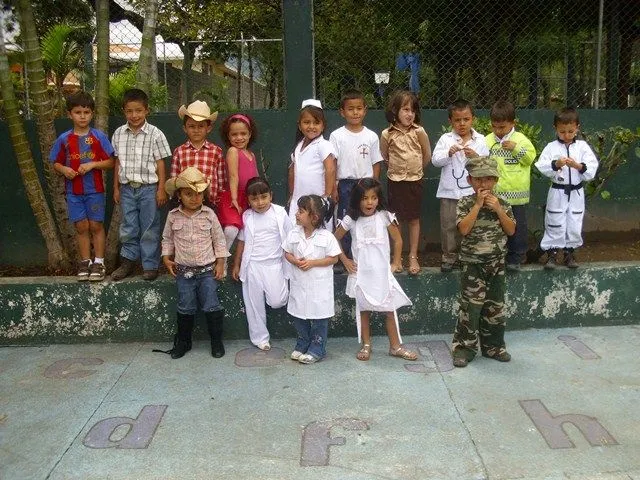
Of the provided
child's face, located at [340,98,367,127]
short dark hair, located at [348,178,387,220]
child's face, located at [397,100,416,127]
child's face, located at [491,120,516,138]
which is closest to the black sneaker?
short dark hair, located at [348,178,387,220]

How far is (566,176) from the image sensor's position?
487 cm

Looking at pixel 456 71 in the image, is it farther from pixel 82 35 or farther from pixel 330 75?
pixel 82 35

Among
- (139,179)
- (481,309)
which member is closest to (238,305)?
(139,179)

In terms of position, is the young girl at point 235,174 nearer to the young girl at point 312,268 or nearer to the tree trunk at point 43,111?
A: the young girl at point 312,268

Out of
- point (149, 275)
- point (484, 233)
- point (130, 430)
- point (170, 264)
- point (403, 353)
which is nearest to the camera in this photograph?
point (130, 430)

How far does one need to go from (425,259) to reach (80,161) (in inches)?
119

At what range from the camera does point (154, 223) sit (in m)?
5.00

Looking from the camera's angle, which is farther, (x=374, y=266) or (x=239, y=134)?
(x=239, y=134)

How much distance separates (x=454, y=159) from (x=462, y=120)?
284mm

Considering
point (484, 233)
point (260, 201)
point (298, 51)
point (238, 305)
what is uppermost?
point (298, 51)

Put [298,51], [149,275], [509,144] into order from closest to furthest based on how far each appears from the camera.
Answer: [509,144] < [149,275] < [298,51]

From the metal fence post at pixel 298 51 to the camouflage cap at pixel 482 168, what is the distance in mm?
2255

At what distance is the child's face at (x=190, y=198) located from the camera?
4.49m

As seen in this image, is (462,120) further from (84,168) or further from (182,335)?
(84,168)
